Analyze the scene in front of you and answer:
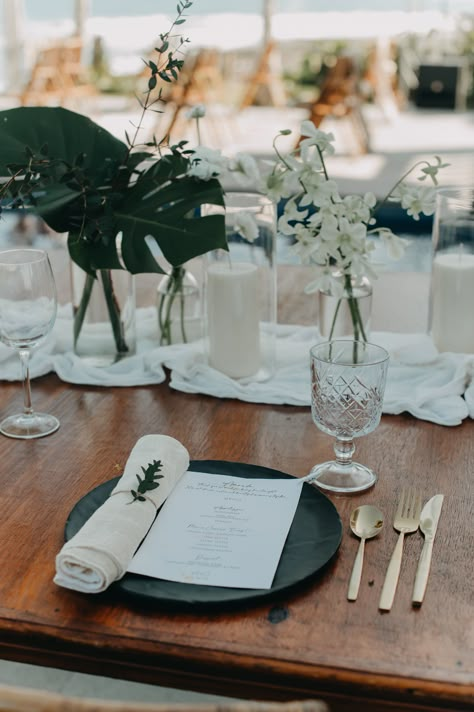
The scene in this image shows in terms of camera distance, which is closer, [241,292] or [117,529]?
[117,529]

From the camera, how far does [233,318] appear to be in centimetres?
128

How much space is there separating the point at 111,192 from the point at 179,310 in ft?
0.83

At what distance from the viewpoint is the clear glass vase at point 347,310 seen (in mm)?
1195

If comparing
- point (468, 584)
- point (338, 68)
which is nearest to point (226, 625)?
point (468, 584)

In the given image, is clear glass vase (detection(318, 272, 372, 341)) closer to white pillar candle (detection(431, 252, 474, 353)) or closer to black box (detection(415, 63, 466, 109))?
white pillar candle (detection(431, 252, 474, 353))

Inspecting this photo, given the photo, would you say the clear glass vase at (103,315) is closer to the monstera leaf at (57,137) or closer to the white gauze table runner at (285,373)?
the white gauze table runner at (285,373)

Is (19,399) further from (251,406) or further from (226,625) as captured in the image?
(226,625)

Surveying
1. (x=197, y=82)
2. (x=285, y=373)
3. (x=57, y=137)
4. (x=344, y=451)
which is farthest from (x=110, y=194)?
(x=197, y=82)

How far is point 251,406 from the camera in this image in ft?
4.02

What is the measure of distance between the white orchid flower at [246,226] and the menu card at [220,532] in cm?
38

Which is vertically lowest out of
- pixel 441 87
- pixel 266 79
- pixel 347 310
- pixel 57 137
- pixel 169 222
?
pixel 441 87

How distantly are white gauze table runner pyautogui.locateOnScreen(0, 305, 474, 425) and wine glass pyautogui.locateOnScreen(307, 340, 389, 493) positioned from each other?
0.20m

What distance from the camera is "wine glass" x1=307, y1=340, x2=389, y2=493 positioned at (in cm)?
96

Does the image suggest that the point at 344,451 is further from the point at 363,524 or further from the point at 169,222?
the point at 169,222
